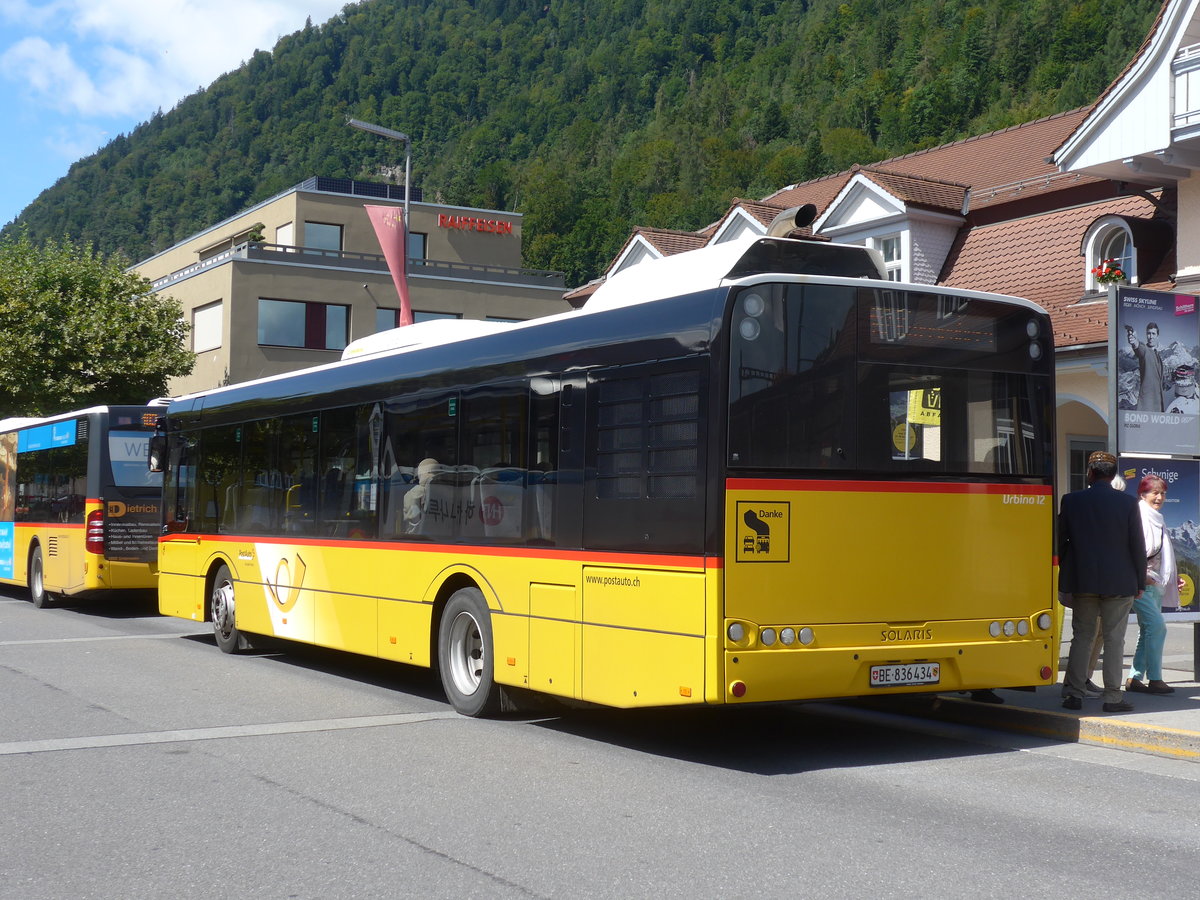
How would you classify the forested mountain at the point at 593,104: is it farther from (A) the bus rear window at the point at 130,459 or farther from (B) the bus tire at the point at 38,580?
(A) the bus rear window at the point at 130,459

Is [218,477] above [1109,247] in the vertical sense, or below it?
below

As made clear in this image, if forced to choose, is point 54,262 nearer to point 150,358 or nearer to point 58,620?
point 150,358

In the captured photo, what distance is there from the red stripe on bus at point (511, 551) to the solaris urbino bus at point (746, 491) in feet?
0.07

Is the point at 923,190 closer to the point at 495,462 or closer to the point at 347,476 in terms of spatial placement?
the point at 347,476

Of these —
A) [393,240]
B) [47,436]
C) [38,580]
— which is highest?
[393,240]

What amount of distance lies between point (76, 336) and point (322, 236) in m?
20.1

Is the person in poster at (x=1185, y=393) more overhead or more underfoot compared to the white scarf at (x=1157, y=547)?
more overhead

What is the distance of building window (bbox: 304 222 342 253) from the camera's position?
5797 centimetres

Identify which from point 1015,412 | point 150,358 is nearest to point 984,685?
point 1015,412

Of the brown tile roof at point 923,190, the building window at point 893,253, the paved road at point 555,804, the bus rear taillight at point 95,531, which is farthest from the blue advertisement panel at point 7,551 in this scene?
the brown tile roof at point 923,190

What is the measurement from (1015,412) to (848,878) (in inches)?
169

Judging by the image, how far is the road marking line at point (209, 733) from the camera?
891 cm

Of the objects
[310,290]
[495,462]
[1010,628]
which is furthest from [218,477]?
[310,290]

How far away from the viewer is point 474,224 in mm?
62750
